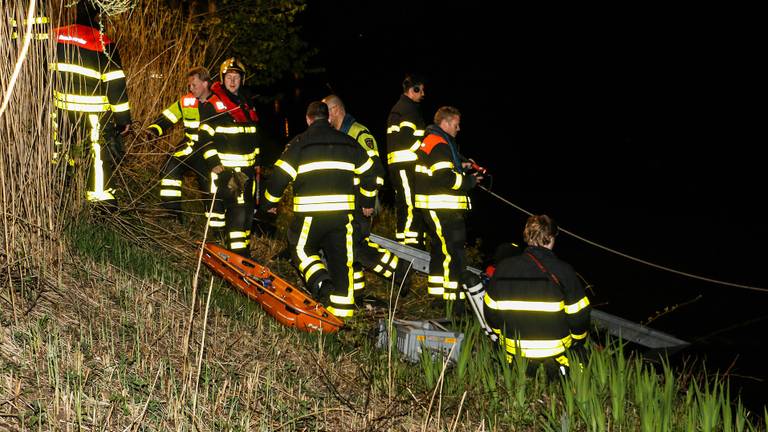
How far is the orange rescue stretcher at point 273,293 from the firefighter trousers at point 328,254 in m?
0.38

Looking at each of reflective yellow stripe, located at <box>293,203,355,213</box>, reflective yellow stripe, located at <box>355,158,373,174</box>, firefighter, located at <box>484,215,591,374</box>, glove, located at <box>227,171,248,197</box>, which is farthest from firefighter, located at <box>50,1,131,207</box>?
firefighter, located at <box>484,215,591,374</box>

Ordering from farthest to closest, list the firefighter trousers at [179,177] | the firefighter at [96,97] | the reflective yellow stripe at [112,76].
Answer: the firefighter trousers at [179,177] < the reflective yellow stripe at [112,76] < the firefighter at [96,97]

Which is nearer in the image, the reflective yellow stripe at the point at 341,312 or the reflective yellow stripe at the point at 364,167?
the reflective yellow stripe at the point at 341,312

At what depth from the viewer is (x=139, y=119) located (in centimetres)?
1043

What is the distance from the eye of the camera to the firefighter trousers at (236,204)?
9.20 metres

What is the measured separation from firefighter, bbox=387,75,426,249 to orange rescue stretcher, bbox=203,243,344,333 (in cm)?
287

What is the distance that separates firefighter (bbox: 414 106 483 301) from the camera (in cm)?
866

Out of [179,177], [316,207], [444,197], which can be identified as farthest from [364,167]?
[179,177]

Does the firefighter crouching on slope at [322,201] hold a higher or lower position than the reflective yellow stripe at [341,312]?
higher

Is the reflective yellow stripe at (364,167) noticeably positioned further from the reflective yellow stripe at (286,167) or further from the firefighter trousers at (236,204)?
the firefighter trousers at (236,204)

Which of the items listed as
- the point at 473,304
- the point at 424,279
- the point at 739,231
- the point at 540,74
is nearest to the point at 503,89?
the point at 540,74

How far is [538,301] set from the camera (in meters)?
6.31

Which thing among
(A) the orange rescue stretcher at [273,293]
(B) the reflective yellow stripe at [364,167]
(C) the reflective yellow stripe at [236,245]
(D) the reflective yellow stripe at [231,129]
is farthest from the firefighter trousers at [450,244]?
(A) the orange rescue stretcher at [273,293]

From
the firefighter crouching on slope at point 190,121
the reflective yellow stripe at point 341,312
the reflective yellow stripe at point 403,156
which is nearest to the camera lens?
the reflective yellow stripe at point 341,312
